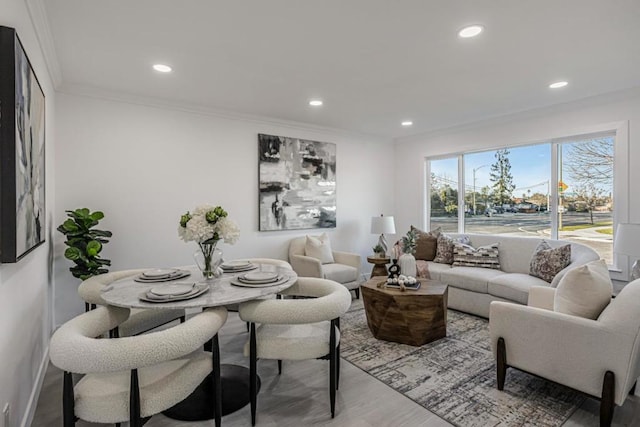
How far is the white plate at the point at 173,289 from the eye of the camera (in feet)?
6.13

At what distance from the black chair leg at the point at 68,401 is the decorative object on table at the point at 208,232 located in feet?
3.27

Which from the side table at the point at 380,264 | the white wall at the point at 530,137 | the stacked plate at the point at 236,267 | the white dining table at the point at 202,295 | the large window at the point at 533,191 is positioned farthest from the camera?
the side table at the point at 380,264

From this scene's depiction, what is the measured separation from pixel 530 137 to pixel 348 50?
304 cm

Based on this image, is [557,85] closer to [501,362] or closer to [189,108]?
[501,362]

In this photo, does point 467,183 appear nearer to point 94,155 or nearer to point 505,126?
point 505,126

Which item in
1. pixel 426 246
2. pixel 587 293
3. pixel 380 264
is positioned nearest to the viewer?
pixel 587 293

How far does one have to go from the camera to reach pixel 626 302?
1894mm

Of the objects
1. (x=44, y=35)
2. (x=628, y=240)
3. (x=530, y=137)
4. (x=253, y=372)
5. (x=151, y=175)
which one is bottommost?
(x=253, y=372)

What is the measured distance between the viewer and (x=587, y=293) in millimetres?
2062

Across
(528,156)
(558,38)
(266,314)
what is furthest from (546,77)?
(266,314)

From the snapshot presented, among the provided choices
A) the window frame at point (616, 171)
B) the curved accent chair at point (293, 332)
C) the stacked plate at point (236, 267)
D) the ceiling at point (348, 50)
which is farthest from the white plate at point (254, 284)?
the window frame at point (616, 171)

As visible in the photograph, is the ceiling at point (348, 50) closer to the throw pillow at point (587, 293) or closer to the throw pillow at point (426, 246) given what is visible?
the throw pillow at point (587, 293)

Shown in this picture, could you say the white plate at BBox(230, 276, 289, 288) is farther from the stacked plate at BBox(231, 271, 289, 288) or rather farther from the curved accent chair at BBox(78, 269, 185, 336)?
the curved accent chair at BBox(78, 269, 185, 336)

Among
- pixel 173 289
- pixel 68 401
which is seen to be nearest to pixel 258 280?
pixel 173 289
